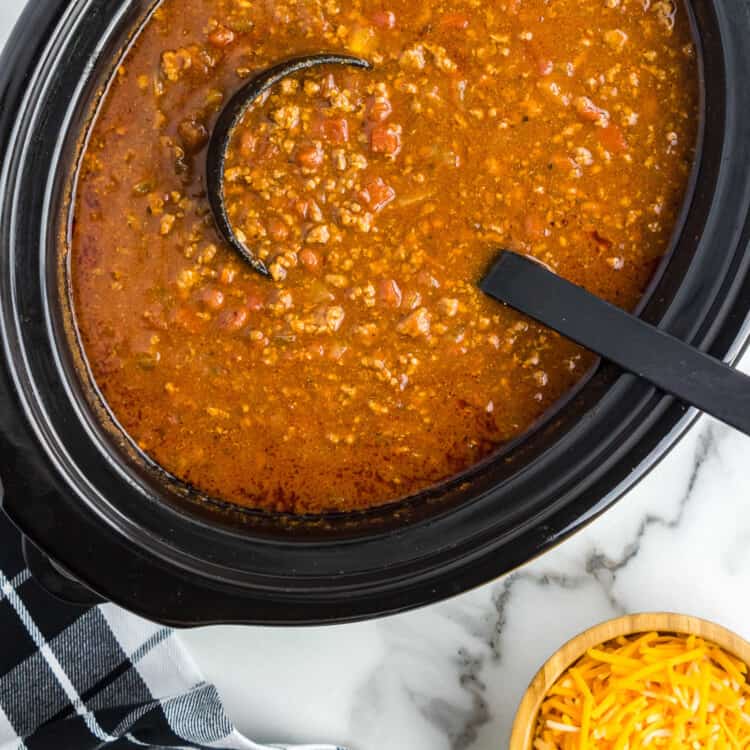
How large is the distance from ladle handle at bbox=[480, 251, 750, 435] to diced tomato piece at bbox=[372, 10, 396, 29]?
467 millimetres

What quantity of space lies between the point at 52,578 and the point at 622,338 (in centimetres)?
119

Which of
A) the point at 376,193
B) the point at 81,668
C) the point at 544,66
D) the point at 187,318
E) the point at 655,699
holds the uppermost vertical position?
the point at 544,66

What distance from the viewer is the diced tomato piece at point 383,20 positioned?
1863 mm

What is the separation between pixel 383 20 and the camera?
6.11ft

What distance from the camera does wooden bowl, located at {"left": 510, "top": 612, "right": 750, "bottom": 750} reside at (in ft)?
6.89

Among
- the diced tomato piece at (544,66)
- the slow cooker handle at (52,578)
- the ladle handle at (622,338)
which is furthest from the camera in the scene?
the slow cooker handle at (52,578)

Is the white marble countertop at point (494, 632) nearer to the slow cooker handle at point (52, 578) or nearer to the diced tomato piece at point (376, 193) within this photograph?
the slow cooker handle at point (52, 578)

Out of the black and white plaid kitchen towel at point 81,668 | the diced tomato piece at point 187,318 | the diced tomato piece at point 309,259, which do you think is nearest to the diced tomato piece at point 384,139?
the diced tomato piece at point 309,259

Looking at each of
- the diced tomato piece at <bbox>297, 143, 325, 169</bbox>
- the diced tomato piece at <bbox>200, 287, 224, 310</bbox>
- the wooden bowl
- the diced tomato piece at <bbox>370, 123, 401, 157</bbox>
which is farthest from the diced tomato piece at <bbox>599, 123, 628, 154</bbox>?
the wooden bowl

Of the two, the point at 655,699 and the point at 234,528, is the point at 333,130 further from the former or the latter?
the point at 655,699

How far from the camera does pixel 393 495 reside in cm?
198

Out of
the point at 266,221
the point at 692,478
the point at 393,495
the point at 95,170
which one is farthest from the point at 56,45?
the point at 692,478

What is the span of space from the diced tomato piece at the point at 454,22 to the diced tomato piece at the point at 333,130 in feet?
0.82

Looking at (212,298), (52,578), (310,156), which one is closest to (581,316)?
(310,156)
